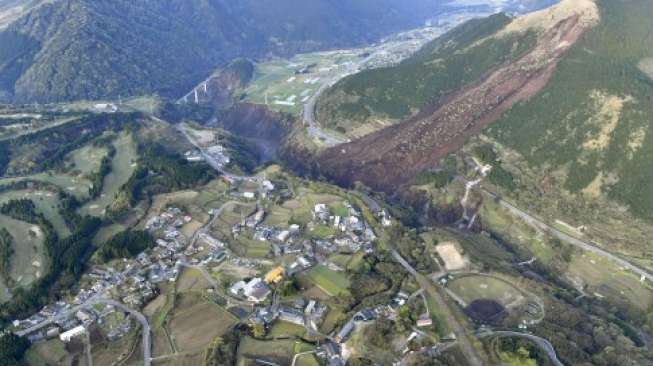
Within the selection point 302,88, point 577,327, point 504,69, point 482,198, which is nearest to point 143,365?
point 577,327

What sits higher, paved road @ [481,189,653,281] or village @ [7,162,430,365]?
village @ [7,162,430,365]

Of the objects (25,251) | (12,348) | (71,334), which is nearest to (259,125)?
(25,251)

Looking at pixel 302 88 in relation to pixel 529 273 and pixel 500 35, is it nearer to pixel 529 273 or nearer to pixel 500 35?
pixel 500 35

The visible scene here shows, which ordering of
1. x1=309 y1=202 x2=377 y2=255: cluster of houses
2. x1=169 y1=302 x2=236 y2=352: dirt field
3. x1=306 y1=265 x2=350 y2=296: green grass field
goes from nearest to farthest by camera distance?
x1=169 y1=302 x2=236 y2=352: dirt field, x1=306 y1=265 x2=350 y2=296: green grass field, x1=309 y1=202 x2=377 y2=255: cluster of houses

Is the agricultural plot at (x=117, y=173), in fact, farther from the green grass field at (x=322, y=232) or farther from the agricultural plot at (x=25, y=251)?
the green grass field at (x=322, y=232)

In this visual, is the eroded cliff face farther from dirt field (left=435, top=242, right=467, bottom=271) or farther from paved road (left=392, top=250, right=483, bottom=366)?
paved road (left=392, top=250, right=483, bottom=366)

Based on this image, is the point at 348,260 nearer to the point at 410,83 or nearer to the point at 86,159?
the point at 86,159

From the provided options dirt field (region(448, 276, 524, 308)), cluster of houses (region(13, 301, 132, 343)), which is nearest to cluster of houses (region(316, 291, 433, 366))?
dirt field (region(448, 276, 524, 308))
